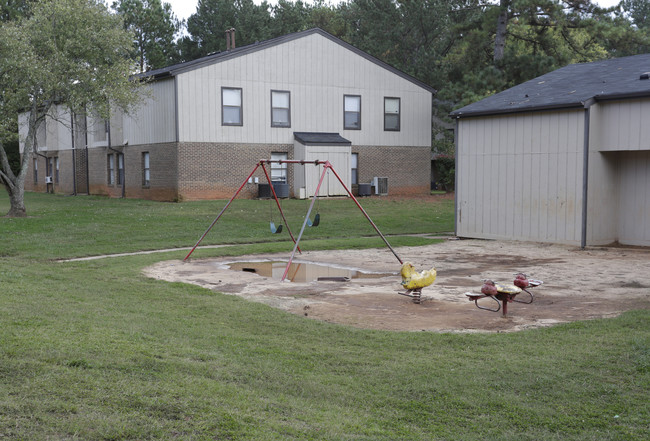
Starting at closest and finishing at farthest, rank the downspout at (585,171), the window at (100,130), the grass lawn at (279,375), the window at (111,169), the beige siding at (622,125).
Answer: the grass lawn at (279,375), the beige siding at (622,125), the downspout at (585,171), the window at (111,169), the window at (100,130)

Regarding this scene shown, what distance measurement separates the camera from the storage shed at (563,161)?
16234 millimetres

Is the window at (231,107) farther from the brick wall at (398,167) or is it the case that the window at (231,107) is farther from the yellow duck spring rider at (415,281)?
the yellow duck spring rider at (415,281)

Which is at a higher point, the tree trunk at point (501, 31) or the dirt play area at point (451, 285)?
the tree trunk at point (501, 31)

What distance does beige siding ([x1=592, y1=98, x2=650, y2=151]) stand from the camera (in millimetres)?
15711

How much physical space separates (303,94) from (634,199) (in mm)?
16706

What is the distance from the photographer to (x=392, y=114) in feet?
108

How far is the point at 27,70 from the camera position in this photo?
2036cm

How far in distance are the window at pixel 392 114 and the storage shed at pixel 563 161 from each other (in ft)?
45.5

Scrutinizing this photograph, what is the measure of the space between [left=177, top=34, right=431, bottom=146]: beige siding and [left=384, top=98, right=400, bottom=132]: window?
0.24m

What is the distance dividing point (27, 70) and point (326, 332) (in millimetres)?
16283

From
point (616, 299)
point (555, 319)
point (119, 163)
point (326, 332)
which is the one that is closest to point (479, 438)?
point (326, 332)

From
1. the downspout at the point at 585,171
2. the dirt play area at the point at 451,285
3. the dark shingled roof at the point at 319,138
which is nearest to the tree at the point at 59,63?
the dark shingled roof at the point at 319,138

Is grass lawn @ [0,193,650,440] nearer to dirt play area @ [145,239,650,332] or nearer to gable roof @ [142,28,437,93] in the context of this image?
dirt play area @ [145,239,650,332]

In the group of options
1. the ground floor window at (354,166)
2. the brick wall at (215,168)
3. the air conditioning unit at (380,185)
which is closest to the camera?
the brick wall at (215,168)
